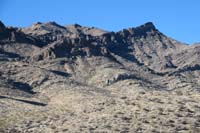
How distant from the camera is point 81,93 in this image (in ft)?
391

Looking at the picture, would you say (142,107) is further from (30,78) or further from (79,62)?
(79,62)

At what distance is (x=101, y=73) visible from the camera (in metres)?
162

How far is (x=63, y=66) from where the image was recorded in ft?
559

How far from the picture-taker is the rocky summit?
3319 inches

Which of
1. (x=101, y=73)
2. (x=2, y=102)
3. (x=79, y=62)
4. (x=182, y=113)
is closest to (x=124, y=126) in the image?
(x=182, y=113)

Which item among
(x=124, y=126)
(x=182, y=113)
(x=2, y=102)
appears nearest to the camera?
(x=124, y=126)

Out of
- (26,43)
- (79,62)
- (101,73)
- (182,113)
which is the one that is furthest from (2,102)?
(26,43)

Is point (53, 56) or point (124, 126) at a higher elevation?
point (53, 56)

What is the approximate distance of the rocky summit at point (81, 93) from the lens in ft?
277

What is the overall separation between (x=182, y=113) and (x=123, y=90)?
165ft

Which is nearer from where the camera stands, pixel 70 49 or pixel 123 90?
pixel 123 90

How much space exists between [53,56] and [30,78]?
29.3 m

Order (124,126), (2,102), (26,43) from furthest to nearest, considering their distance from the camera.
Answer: (26,43) < (2,102) < (124,126)

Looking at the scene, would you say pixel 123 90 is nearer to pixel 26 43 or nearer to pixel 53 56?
pixel 53 56
